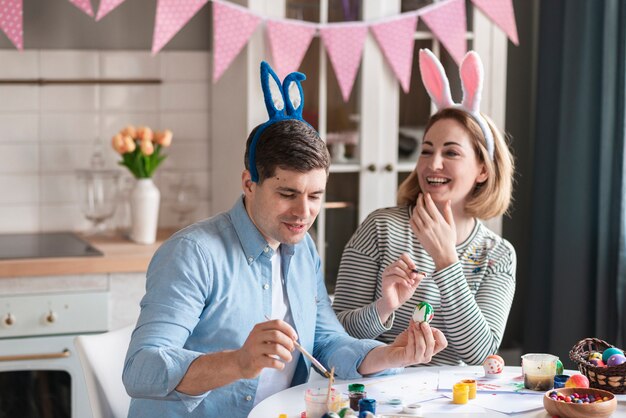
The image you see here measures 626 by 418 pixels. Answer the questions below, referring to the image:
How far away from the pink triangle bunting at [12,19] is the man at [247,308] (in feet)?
4.56

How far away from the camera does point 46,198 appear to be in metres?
3.57

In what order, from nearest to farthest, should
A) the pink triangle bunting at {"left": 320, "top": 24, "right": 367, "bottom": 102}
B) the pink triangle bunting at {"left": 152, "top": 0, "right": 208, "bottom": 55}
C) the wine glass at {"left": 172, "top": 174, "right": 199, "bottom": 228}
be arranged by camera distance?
the pink triangle bunting at {"left": 152, "top": 0, "right": 208, "bottom": 55}, the pink triangle bunting at {"left": 320, "top": 24, "right": 367, "bottom": 102}, the wine glass at {"left": 172, "top": 174, "right": 199, "bottom": 228}

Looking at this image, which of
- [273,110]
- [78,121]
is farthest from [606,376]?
[78,121]

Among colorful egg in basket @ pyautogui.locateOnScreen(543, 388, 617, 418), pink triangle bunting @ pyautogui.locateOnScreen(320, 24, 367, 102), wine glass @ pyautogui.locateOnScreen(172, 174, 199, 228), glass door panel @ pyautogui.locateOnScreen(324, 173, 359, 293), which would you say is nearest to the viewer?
colorful egg in basket @ pyautogui.locateOnScreen(543, 388, 617, 418)

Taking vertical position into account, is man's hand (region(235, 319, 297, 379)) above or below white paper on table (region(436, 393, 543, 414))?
above

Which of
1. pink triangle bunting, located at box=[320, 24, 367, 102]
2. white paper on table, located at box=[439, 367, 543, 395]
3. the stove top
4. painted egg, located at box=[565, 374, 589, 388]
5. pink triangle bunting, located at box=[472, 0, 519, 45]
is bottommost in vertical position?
white paper on table, located at box=[439, 367, 543, 395]

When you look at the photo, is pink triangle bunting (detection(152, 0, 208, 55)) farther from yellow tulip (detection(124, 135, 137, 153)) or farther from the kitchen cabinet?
yellow tulip (detection(124, 135, 137, 153))

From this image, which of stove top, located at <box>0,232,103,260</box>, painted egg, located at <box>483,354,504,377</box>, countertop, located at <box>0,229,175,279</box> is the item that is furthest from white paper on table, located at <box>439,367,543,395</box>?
stove top, located at <box>0,232,103,260</box>

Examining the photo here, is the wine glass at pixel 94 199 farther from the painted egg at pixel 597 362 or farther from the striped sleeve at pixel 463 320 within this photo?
the painted egg at pixel 597 362

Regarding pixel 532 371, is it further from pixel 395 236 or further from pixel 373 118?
pixel 373 118

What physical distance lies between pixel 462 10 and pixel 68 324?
1639 millimetres

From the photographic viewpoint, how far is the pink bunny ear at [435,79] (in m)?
2.62

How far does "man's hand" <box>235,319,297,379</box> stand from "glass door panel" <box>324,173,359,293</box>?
172cm

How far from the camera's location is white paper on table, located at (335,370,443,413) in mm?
1964
